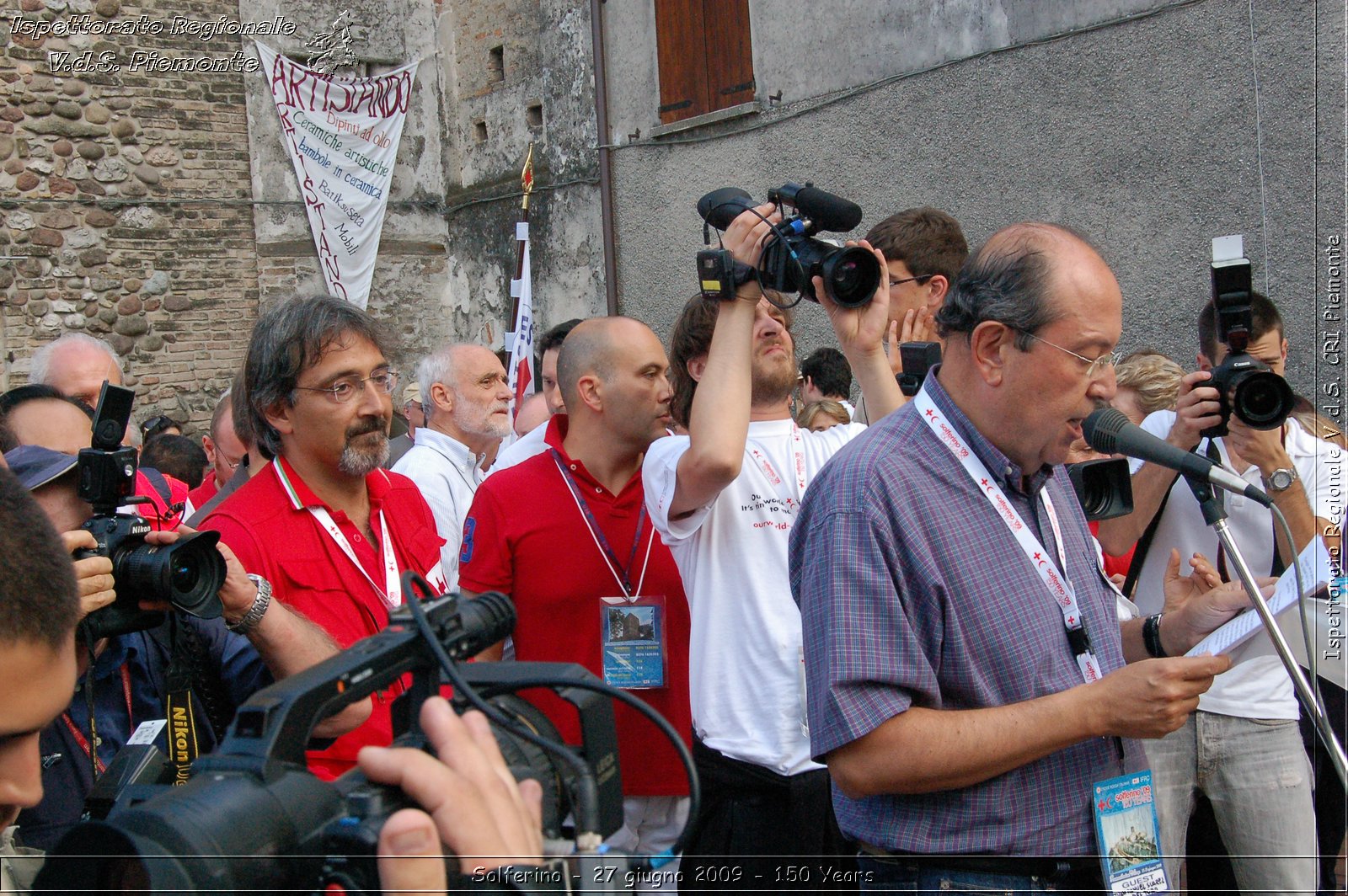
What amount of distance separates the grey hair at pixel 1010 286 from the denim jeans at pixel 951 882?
0.96 m

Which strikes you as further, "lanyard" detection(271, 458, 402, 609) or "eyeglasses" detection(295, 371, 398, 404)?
"eyeglasses" detection(295, 371, 398, 404)

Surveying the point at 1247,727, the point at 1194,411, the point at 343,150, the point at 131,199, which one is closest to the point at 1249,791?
the point at 1247,727

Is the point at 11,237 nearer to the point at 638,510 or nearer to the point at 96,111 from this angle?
the point at 96,111

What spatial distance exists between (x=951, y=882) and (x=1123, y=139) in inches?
255

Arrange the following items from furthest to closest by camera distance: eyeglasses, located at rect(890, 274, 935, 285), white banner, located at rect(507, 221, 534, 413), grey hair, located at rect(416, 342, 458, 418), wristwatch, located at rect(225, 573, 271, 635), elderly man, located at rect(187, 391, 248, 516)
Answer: white banner, located at rect(507, 221, 534, 413) → elderly man, located at rect(187, 391, 248, 516) → grey hair, located at rect(416, 342, 458, 418) → eyeglasses, located at rect(890, 274, 935, 285) → wristwatch, located at rect(225, 573, 271, 635)

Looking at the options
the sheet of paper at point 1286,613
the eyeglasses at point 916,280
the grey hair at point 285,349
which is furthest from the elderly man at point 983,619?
the eyeglasses at point 916,280

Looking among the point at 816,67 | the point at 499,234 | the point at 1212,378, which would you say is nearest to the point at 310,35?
the point at 499,234

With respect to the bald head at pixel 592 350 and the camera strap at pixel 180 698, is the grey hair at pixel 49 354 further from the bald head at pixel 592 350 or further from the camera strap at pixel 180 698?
the camera strap at pixel 180 698

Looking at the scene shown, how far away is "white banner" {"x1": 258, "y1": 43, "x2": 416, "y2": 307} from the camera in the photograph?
12.7 metres

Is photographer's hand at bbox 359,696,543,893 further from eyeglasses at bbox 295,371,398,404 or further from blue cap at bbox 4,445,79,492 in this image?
eyeglasses at bbox 295,371,398,404

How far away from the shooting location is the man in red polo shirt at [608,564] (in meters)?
3.20

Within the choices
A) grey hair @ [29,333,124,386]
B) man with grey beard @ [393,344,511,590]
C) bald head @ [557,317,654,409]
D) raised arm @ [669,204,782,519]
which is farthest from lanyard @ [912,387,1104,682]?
grey hair @ [29,333,124,386]

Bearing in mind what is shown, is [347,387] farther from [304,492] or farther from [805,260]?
[805,260]

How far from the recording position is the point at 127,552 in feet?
7.82
